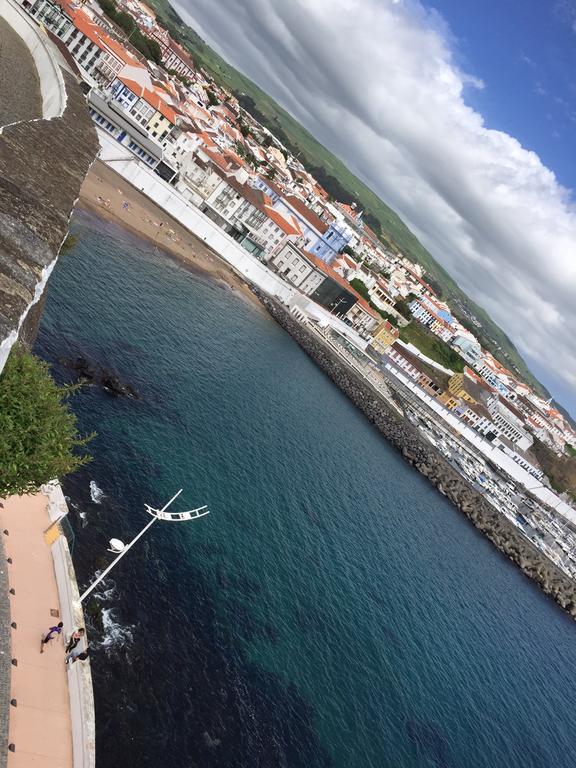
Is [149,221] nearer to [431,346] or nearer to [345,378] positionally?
[345,378]

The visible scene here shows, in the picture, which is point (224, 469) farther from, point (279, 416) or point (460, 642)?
point (460, 642)

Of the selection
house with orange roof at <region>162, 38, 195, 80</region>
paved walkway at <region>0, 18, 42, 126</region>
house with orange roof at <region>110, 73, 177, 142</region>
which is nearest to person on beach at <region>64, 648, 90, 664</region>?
paved walkway at <region>0, 18, 42, 126</region>

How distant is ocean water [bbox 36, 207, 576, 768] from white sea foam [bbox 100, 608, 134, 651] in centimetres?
10

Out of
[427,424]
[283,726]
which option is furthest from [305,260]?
[283,726]

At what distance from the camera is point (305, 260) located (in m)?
92.6

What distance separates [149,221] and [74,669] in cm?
5859

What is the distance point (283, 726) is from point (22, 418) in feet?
59.8

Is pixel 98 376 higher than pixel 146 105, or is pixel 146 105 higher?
pixel 146 105

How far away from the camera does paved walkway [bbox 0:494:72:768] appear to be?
13.2 metres

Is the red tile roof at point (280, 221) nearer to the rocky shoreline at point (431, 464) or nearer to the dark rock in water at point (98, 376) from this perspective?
the rocky shoreline at point (431, 464)

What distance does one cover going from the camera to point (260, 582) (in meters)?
29.4

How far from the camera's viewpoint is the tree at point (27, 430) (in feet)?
39.9

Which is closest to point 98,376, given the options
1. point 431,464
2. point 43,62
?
point 43,62

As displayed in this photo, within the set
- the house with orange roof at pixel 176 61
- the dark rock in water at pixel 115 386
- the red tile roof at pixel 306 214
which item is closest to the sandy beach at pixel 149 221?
the dark rock in water at pixel 115 386
